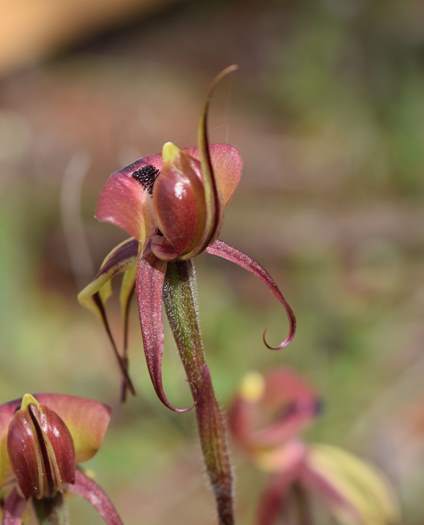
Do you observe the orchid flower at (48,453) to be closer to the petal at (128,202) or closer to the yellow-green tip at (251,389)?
the petal at (128,202)

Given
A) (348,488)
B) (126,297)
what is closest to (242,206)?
(348,488)

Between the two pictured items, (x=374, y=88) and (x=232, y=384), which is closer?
(x=232, y=384)

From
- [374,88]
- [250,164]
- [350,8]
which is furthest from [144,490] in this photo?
[350,8]

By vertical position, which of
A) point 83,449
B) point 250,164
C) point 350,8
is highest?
point 350,8

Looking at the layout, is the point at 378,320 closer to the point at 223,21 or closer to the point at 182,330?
the point at 182,330

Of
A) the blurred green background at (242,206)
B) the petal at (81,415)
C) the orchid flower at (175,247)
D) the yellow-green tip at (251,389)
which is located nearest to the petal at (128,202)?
the orchid flower at (175,247)

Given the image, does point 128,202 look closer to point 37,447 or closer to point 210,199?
point 210,199

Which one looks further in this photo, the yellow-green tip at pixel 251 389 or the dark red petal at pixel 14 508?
the yellow-green tip at pixel 251 389
